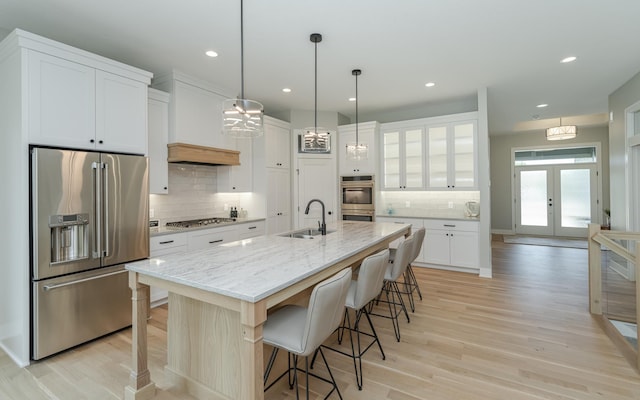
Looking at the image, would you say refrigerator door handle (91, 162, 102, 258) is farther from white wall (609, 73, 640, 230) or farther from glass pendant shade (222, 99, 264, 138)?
white wall (609, 73, 640, 230)

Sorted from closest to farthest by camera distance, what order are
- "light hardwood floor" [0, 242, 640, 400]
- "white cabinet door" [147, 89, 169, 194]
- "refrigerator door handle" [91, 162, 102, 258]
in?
"light hardwood floor" [0, 242, 640, 400]
"refrigerator door handle" [91, 162, 102, 258]
"white cabinet door" [147, 89, 169, 194]

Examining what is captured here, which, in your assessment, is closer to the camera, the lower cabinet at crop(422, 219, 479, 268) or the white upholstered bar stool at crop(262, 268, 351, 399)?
the white upholstered bar stool at crop(262, 268, 351, 399)

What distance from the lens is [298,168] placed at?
553cm

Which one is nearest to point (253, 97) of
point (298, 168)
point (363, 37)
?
point (298, 168)

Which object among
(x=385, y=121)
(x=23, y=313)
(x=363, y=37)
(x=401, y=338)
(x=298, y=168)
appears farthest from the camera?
(x=385, y=121)

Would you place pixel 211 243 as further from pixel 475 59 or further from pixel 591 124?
pixel 591 124

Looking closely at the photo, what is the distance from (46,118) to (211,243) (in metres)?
2.14

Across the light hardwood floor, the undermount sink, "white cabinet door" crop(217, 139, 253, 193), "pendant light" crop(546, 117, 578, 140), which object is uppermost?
"pendant light" crop(546, 117, 578, 140)

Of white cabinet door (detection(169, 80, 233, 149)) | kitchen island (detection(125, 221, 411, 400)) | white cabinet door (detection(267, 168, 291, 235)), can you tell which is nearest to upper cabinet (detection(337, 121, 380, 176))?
white cabinet door (detection(267, 168, 291, 235))

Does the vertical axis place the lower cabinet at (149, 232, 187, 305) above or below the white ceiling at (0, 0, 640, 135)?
below

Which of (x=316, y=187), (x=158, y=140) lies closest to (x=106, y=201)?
(x=158, y=140)

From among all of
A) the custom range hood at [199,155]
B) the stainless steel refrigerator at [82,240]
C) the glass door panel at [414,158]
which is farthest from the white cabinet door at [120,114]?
the glass door panel at [414,158]

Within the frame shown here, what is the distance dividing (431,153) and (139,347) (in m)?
4.91

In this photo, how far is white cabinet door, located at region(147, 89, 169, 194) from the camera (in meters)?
3.62
